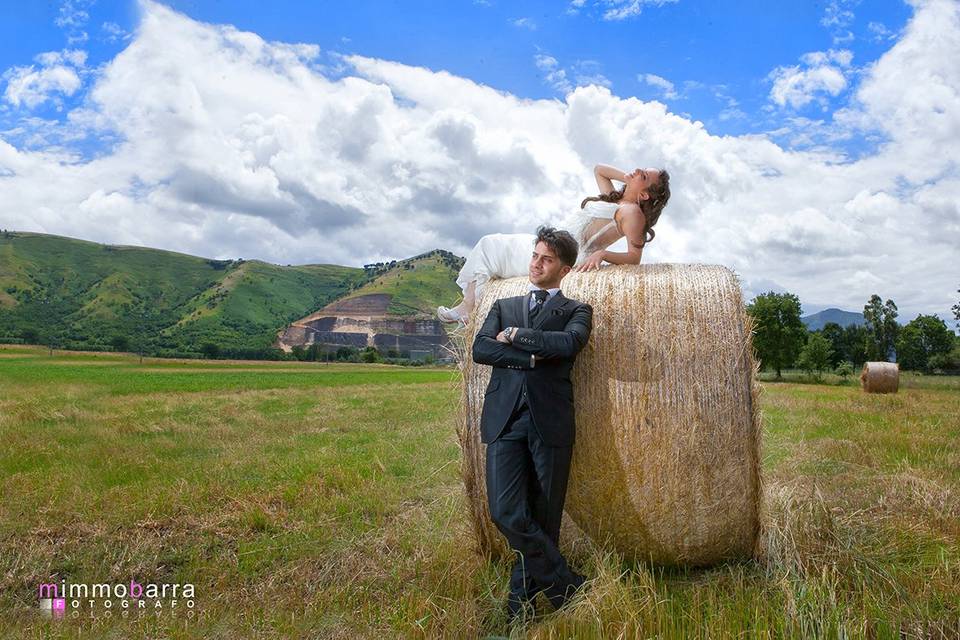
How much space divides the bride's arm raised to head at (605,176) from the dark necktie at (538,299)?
1.77 m

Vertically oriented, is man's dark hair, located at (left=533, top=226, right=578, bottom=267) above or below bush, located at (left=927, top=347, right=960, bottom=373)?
above

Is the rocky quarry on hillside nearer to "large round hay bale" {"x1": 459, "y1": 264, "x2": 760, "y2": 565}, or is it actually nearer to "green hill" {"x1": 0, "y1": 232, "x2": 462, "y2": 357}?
"green hill" {"x1": 0, "y1": 232, "x2": 462, "y2": 357}

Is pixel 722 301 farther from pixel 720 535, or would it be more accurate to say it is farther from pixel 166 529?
pixel 166 529

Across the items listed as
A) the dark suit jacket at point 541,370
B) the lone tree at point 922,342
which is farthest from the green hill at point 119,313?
the dark suit jacket at point 541,370

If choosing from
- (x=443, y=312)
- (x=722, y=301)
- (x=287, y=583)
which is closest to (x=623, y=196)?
(x=722, y=301)

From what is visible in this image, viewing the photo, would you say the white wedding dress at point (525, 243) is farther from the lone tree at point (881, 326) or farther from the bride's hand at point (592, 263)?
the lone tree at point (881, 326)

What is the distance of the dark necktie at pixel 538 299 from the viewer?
508cm

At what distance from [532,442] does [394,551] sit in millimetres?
1837

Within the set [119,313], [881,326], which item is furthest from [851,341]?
[119,313]

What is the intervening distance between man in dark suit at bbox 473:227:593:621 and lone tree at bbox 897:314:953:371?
81.3 metres

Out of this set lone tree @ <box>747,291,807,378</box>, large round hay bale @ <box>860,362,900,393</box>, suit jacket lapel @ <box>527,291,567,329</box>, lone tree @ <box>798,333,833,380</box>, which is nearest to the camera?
suit jacket lapel @ <box>527,291,567,329</box>

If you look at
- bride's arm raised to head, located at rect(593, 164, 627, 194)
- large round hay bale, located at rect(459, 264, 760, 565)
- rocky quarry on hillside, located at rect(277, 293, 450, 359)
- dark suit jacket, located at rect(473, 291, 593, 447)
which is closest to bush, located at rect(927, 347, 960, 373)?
bride's arm raised to head, located at rect(593, 164, 627, 194)

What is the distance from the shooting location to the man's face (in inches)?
202

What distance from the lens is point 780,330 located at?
180 feet
